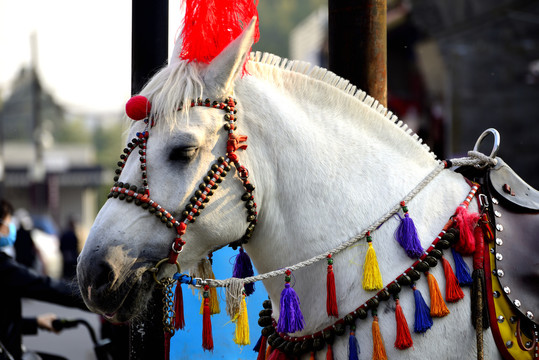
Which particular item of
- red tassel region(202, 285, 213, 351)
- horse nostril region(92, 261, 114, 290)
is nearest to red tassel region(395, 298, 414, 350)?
red tassel region(202, 285, 213, 351)

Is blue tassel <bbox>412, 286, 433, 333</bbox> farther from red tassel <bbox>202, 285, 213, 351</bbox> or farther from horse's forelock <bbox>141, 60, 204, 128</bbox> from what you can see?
horse's forelock <bbox>141, 60, 204, 128</bbox>

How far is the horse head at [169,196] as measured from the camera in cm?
206

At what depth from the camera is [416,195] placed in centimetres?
231

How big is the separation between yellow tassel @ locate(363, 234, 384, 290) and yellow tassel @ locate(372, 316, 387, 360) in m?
0.13

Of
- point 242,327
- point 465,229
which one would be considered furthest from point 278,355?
point 465,229

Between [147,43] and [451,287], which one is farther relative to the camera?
[147,43]

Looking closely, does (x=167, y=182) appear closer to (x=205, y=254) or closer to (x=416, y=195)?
(x=205, y=254)

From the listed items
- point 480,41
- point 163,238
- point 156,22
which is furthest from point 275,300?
point 480,41

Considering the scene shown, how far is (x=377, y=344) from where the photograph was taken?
2.09 m

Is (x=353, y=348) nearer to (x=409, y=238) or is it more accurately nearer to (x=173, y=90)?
(x=409, y=238)

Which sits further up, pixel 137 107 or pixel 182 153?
pixel 137 107

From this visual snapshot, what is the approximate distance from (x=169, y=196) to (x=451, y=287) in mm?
1064

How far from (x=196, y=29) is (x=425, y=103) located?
1570 cm

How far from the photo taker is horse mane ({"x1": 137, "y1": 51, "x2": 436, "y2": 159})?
2.15 m
